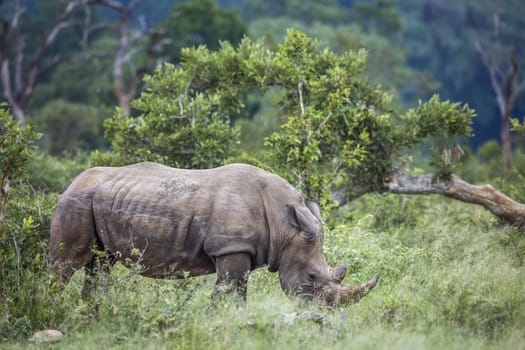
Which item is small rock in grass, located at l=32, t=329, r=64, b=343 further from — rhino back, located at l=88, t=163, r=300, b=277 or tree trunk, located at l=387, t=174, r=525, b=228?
tree trunk, located at l=387, t=174, r=525, b=228

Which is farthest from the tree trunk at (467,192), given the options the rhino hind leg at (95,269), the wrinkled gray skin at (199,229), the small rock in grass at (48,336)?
the small rock in grass at (48,336)

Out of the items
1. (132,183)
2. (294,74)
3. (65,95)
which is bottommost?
(65,95)

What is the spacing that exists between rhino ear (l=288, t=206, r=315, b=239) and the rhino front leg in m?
0.69

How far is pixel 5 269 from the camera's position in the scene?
7559 millimetres

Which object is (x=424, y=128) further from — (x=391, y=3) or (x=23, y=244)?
(x=391, y=3)

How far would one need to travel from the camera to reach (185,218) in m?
7.43

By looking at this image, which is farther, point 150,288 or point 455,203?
point 455,203

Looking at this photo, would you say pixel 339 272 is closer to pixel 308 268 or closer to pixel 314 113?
pixel 308 268

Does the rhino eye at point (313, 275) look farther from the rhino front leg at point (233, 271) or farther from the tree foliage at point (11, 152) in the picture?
the tree foliage at point (11, 152)

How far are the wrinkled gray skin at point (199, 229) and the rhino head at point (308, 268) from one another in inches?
0.4

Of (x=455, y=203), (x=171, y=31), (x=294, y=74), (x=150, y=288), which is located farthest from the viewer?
(x=171, y=31)

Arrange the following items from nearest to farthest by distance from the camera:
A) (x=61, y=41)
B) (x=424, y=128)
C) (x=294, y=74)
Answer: (x=294, y=74) < (x=424, y=128) < (x=61, y=41)

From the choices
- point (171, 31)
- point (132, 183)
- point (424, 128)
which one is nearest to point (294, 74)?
point (424, 128)

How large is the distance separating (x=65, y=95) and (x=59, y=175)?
2437cm
